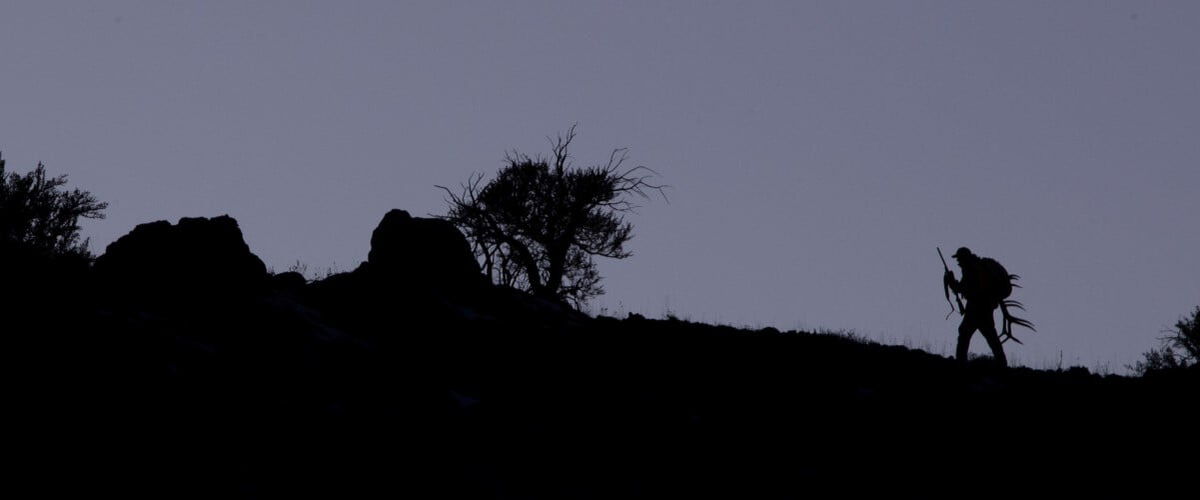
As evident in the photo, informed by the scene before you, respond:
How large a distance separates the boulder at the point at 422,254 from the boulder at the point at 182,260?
207 centimetres

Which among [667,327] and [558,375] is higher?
[667,327]

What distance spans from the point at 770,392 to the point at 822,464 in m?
1.97

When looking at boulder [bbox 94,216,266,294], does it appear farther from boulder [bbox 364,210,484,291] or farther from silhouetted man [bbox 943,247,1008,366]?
silhouetted man [bbox 943,247,1008,366]

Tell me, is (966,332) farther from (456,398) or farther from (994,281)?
(456,398)

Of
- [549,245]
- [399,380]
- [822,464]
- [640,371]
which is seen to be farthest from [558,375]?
[549,245]

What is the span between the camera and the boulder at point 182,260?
40.9ft

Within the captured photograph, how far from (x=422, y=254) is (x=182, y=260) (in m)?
3.48

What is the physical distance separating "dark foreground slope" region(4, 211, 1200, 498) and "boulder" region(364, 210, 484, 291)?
0.10ft

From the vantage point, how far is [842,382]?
13.7 m

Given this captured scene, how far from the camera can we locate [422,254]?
50.8ft

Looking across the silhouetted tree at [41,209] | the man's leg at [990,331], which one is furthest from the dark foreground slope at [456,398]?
the silhouetted tree at [41,209]

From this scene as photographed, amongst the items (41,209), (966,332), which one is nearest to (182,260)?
(966,332)

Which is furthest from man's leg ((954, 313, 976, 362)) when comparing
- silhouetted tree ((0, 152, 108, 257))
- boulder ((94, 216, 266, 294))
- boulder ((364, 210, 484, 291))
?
silhouetted tree ((0, 152, 108, 257))

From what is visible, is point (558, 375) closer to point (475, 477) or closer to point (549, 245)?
point (475, 477)
